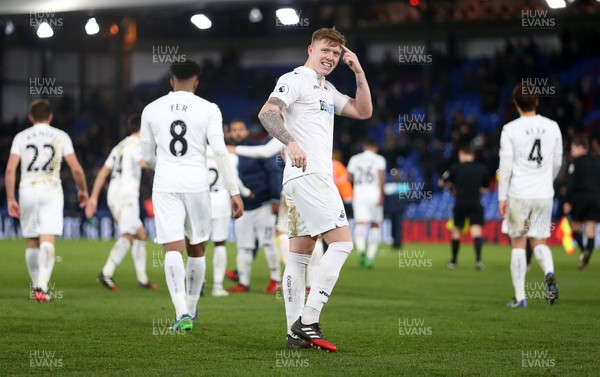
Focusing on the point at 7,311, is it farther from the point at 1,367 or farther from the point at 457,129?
the point at 457,129

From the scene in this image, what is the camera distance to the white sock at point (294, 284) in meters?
8.00

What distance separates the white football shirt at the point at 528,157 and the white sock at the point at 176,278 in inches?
163

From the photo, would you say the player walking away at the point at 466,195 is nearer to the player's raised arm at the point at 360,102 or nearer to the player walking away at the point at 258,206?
the player walking away at the point at 258,206

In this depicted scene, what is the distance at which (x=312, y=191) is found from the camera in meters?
7.77

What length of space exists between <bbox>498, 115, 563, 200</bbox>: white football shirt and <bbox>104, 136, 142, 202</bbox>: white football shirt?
5.20 m

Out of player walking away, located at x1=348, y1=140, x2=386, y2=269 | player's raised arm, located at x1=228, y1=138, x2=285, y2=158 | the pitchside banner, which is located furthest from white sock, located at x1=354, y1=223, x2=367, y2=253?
player's raised arm, located at x1=228, y1=138, x2=285, y2=158

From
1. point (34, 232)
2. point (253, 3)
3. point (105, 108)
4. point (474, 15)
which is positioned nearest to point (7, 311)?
point (34, 232)

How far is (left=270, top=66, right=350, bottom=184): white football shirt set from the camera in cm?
782

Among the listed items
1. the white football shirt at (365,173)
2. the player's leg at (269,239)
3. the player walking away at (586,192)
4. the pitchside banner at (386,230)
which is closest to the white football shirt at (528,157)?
the player's leg at (269,239)

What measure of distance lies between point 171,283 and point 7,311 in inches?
108

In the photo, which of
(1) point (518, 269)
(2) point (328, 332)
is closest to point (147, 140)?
(2) point (328, 332)

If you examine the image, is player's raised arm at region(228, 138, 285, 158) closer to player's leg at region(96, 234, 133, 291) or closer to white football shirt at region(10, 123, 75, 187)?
white football shirt at region(10, 123, 75, 187)

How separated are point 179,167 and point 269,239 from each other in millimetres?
5056

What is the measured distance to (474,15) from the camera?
36.8 meters
